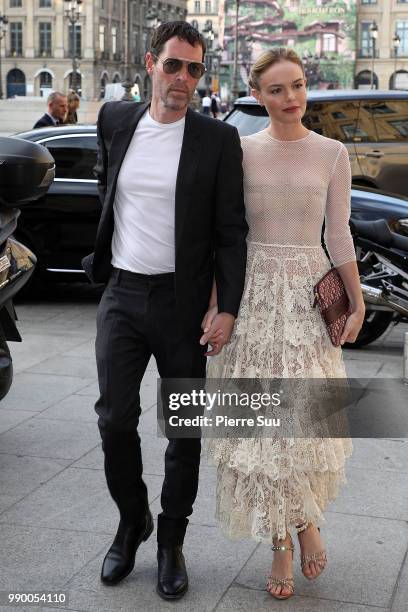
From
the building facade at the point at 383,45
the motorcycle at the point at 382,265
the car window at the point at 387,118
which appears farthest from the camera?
the building facade at the point at 383,45

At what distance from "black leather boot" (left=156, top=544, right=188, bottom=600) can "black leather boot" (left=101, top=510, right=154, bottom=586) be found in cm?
9

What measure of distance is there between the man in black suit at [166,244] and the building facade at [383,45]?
369 feet

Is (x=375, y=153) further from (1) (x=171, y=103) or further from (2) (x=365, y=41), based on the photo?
(2) (x=365, y=41)

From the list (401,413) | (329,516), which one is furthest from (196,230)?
(401,413)

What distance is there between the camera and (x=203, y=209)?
139 inches

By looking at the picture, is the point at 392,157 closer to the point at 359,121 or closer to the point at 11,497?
the point at 359,121

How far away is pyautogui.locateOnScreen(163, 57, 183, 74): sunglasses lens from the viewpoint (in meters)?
3.46

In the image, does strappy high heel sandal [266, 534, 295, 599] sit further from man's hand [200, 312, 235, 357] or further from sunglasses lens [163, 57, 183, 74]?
sunglasses lens [163, 57, 183, 74]

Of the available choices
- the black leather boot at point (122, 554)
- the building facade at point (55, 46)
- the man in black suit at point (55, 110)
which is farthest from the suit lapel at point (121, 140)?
the building facade at point (55, 46)

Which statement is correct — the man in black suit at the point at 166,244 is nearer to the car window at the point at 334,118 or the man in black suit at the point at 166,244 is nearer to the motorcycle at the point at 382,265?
the motorcycle at the point at 382,265

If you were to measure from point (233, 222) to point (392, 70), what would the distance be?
11653cm

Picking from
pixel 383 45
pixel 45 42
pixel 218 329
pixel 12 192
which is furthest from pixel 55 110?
pixel 383 45

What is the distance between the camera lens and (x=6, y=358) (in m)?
4.82

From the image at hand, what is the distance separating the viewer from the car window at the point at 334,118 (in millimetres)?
10789
